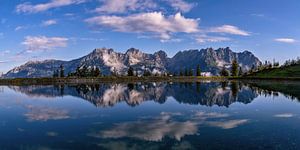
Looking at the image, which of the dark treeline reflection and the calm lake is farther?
the dark treeline reflection

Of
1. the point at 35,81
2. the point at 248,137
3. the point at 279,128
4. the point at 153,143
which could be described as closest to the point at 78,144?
the point at 153,143

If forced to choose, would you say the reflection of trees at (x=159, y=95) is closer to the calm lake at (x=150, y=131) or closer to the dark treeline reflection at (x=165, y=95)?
the dark treeline reflection at (x=165, y=95)

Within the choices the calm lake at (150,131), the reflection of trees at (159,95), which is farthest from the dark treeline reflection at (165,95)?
the calm lake at (150,131)

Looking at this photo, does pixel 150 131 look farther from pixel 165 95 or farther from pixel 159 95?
pixel 159 95

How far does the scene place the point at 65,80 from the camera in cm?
19375

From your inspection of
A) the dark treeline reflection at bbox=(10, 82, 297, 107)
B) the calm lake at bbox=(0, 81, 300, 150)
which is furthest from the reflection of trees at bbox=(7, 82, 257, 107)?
the calm lake at bbox=(0, 81, 300, 150)

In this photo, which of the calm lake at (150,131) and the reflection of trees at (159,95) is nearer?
the calm lake at (150,131)

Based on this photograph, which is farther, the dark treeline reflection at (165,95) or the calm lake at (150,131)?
the dark treeline reflection at (165,95)

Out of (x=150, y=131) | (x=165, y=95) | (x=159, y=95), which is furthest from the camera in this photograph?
(x=159, y=95)

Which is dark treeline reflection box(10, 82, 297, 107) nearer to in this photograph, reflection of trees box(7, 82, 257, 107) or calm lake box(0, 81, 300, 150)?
reflection of trees box(7, 82, 257, 107)

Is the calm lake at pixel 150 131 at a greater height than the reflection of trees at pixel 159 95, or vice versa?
the reflection of trees at pixel 159 95

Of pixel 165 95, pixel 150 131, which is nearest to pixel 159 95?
pixel 165 95

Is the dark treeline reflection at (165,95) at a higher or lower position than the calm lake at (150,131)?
higher

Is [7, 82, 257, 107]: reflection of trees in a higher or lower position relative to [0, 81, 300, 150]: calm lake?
higher
